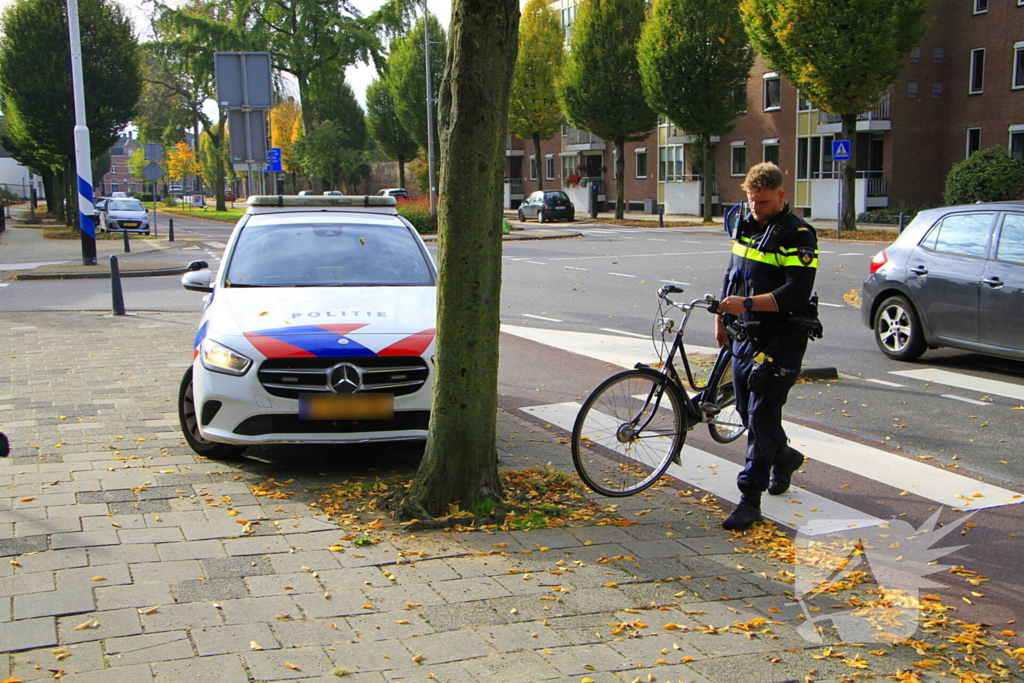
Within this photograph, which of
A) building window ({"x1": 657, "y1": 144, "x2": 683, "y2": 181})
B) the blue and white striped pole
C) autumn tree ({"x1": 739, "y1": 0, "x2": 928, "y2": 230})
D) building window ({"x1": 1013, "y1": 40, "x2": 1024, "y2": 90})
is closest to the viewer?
the blue and white striped pole

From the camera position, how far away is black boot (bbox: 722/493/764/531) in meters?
4.98

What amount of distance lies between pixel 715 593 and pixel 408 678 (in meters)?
1.47

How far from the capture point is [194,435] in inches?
250

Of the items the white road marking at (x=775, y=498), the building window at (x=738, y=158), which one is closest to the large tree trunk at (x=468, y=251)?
the white road marking at (x=775, y=498)

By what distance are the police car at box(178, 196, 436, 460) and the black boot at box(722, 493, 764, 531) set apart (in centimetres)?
190

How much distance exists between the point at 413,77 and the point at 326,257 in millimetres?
58165

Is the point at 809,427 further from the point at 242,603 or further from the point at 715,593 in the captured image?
the point at 242,603

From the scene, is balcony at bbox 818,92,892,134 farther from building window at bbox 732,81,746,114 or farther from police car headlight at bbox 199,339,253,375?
police car headlight at bbox 199,339,253,375

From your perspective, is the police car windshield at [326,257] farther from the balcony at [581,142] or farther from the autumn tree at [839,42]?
the balcony at [581,142]

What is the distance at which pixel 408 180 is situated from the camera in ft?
267

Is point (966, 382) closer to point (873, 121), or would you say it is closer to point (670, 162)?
point (873, 121)

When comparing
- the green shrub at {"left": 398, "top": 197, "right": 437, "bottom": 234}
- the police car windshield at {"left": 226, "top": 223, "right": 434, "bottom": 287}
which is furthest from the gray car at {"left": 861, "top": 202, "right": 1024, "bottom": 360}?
the green shrub at {"left": 398, "top": 197, "right": 437, "bottom": 234}

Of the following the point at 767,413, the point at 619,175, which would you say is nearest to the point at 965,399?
the point at 767,413

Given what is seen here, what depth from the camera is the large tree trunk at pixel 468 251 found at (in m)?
4.78
